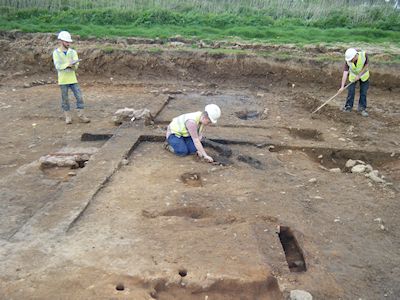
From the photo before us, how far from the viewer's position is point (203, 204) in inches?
202

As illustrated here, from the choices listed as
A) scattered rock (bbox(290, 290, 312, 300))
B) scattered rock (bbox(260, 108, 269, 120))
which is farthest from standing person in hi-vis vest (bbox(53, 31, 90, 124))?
scattered rock (bbox(290, 290, 312, 300))

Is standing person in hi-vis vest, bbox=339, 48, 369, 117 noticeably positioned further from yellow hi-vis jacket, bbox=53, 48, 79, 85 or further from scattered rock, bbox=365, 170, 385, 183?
yellow hi-vis jacket, bbox=53, 48, 79, 85

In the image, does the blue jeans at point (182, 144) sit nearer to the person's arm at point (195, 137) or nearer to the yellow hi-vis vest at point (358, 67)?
the person's arm at point (195, 137)

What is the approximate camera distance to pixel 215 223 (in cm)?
480

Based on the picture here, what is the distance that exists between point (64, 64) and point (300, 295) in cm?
578

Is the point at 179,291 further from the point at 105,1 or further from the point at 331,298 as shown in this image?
the point at 105,1

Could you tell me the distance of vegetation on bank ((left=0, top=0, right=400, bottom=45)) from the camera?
1410cm

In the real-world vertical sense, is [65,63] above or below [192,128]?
above

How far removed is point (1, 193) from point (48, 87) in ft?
19.8

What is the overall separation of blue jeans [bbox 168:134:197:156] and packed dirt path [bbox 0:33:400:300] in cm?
15

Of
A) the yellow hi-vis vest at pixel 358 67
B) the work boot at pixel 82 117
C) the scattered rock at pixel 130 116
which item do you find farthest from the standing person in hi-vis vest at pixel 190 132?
the yellow hi-vis vest at pixel 358 67

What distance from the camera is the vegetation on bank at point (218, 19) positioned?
14.1 m

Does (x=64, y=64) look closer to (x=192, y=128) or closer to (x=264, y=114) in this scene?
(x=192, y=128)

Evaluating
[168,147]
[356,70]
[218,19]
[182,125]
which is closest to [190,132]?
[182,125]
